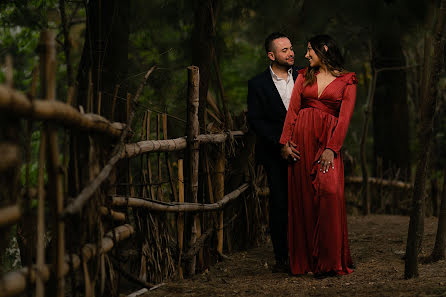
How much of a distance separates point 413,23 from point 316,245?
6.31 metres

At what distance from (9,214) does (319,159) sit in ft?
9.00

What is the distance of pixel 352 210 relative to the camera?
32.3ft

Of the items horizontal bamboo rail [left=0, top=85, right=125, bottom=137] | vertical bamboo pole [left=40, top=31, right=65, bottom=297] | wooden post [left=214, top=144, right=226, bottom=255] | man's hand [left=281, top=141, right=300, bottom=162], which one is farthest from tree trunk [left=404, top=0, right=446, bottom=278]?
vertical bamboo pole [left=40, top=31, right=65, bottom=297]

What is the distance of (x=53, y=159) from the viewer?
9.21 ft

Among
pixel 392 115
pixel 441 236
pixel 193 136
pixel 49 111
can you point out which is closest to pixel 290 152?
pixel 193 136

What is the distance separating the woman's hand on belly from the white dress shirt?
63 cm

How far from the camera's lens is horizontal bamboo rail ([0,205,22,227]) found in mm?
2387

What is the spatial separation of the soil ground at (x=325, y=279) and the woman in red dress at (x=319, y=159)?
0.62 ft

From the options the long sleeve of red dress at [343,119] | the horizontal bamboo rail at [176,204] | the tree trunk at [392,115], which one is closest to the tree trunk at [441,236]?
the long sleeve of red dress at [343,119]

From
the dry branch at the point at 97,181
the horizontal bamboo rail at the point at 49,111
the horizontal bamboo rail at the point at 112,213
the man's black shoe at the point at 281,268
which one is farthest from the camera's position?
the man's black shoe at the point at 281,268

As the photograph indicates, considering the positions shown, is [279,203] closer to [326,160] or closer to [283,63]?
[326,160]

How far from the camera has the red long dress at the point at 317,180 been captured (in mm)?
4602

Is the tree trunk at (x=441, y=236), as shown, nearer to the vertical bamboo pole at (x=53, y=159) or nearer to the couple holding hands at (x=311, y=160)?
the couple holding hands at (x=311, y=160)

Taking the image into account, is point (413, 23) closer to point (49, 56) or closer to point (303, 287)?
point (303, 287)
